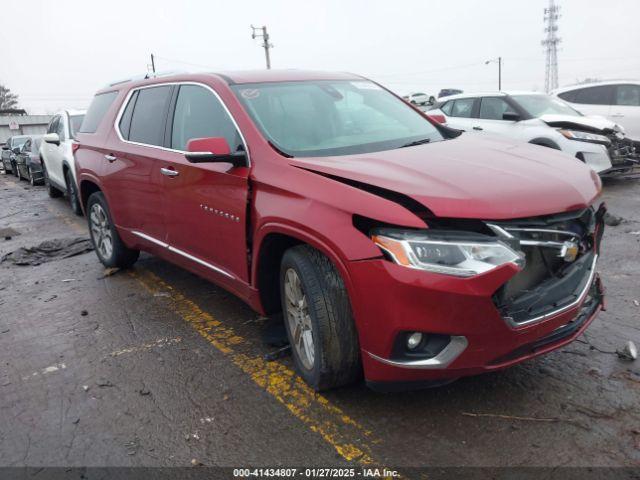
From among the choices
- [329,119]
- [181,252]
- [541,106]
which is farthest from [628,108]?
[181,252]

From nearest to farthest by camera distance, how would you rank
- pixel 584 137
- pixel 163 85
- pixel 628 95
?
pixel 163 85 < pixel 584 137 < pixel 628 95

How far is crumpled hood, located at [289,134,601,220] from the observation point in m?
2.61

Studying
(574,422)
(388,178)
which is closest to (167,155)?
(388,178)

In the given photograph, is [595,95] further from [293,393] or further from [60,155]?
[293,393]

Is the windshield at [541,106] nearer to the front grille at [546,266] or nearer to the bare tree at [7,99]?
the front grille at [546,266]

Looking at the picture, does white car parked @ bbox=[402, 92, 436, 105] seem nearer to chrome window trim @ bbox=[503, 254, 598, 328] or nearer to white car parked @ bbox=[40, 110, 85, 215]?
white car parked @ bbox=[40, 110, 85, 215]

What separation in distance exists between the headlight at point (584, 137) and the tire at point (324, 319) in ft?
24.4

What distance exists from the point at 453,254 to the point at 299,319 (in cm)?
113

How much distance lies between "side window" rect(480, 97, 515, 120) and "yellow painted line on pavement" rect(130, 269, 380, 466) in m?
7.43

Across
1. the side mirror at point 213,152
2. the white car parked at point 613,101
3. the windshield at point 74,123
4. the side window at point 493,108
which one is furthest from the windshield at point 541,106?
the windshield at point 74,123

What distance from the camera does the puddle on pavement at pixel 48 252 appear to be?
7027 mm

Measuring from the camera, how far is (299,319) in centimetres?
330

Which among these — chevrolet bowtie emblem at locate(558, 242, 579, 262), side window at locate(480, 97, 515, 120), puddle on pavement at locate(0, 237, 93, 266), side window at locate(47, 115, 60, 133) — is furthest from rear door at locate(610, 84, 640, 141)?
side window at locate(47, 115, 60, 133)

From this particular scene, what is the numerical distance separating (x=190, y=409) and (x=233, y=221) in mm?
1176
